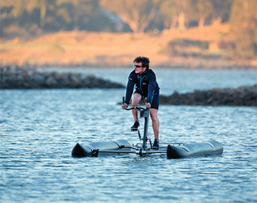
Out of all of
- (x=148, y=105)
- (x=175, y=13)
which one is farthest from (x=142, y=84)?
(x=175, y=13)

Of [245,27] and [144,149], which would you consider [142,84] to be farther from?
[245,27]

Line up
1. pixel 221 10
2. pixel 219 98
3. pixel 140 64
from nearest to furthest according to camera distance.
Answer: pixel 140 64 → pixel 219 98 → pixel 221 10

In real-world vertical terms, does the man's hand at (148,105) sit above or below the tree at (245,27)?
below

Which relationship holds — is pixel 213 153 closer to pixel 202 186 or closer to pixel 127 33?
pixel 202 186

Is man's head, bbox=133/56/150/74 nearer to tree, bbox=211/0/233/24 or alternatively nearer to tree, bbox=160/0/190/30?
tree, bbox=160/0/190/30

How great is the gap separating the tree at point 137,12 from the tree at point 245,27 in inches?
1040

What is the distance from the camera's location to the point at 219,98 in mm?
38906

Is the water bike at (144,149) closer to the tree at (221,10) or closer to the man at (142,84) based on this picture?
the man at (142,84)

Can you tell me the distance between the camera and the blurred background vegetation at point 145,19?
472 ft

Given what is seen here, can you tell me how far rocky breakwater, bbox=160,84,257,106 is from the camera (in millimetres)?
37844

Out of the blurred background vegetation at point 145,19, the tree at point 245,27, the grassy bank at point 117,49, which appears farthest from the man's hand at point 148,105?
the tree at point 245,27

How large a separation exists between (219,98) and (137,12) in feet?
426

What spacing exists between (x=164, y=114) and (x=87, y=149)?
1472 centimetres

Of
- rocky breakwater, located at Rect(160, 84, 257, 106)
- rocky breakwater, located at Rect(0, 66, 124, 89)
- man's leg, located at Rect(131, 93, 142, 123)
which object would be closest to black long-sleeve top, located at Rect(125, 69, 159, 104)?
man's leg, located at Rect(131, 93, 142, 123)
